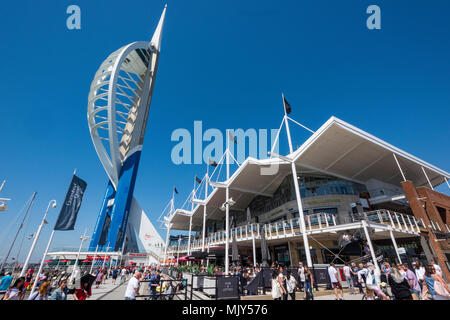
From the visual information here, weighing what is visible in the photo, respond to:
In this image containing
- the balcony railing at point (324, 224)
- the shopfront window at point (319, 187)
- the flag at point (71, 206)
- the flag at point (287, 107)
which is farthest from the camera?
the shopfront window at point (319, 187)

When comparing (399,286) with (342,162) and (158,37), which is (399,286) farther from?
(158,37)

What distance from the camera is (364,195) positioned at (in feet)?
77.3

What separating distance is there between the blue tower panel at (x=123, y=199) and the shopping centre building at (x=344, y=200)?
24.9 metres

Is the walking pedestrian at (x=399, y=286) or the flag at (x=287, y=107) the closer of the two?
the walking pedestrian at (x=399, y=286)

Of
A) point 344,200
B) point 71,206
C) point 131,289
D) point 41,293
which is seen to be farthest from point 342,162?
point 41,293

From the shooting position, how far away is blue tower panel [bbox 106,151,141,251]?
4228cm

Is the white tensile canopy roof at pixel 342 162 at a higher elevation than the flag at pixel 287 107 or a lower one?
lower

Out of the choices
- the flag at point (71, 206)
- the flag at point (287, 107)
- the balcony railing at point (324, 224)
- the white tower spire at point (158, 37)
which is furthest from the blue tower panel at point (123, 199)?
the flag at point (287, 107)

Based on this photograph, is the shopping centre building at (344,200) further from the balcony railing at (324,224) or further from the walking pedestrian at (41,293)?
the walking pedestrian at (41,293)

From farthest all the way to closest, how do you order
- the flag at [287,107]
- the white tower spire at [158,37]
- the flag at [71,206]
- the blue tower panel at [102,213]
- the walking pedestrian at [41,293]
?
the white tower spire at [158,37] < the blue tower panel at [102,213] < the flag at [287,107] < the flag at [71,206] < the walking pedestrian at [41,293]

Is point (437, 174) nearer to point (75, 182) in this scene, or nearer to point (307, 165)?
point (307, 165)

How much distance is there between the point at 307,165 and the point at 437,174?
1725 centimetres

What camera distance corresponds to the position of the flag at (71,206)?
11.5m
